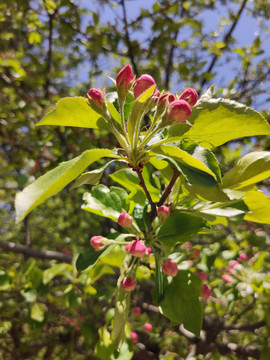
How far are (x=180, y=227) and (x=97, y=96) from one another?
46cm

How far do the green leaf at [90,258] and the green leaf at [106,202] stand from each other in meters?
0.13

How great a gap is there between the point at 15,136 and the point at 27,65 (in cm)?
91

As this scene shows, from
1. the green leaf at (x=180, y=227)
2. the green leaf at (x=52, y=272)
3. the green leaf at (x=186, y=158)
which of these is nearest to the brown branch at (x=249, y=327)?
the green leaf at (x=52, y=272)

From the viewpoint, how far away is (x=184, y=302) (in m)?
0.86

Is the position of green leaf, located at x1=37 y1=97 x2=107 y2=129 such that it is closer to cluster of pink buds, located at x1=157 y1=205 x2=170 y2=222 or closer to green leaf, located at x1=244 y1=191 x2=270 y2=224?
cluster of pink buds, located at x1=157 y1=205 x2=170 y2=222

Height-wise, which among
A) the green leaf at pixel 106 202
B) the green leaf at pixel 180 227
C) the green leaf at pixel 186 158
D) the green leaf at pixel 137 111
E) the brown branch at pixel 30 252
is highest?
the green leaf at pixel 137 111

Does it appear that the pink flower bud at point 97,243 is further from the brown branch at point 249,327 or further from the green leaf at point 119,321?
the brown branch at point 249,327

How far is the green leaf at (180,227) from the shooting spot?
0.82 meters

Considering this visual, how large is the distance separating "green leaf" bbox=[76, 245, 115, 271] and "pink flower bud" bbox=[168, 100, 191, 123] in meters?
0.47

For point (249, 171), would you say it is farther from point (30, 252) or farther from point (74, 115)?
point (30, 252)

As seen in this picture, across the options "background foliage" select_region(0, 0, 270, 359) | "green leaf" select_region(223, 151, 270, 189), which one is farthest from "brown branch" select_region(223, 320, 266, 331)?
"green leaf" select_region(223, 151, 270, 189)

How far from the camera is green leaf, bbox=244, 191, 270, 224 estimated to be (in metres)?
0.73

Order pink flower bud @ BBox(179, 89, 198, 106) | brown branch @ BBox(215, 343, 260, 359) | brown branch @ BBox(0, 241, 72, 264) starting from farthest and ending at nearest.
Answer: brown branch @ BBox(0, 241, 72, 264)
brown branch @ BBox(215, 343, 260, 359)
pink flower bud @ BBox(179, 89, 198, 106)

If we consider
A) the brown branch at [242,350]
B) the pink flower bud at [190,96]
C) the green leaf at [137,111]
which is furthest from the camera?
the brown branch at [242,350]
